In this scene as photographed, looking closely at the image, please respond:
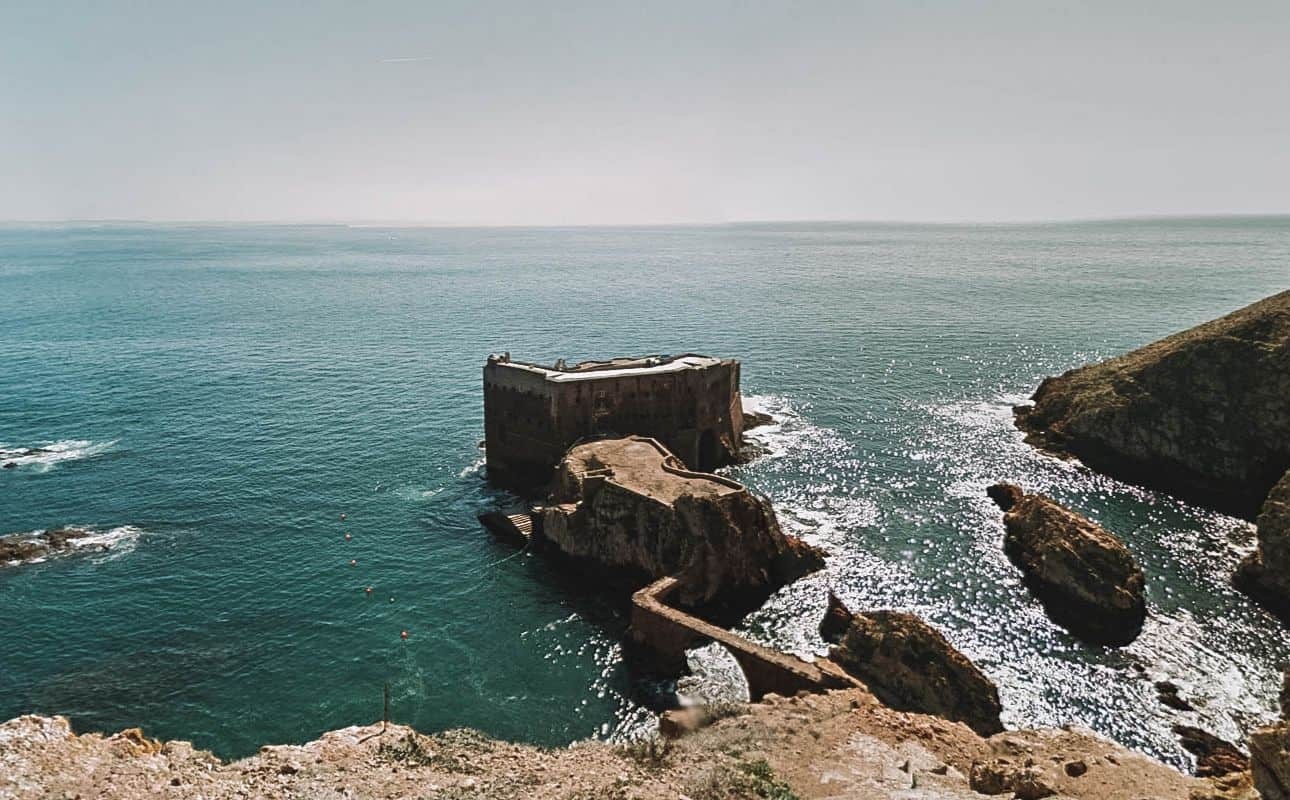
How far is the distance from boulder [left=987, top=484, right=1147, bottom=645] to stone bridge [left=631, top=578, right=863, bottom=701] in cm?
1718

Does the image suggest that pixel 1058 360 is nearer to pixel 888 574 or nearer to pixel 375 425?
pixel 888 574

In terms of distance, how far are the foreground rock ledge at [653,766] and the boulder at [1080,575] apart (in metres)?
12.0

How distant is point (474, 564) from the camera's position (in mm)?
51781

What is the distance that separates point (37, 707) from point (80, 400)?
66.2 meters

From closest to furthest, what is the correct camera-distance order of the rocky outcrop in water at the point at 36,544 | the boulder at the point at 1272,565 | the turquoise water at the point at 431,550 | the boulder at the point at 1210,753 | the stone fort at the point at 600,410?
the boulder at the point at 1210,753, the turquoise water at the point at 431,550, the boulder at the point at 1272,565, the rocky outcrop in water at the point at 36,544, the stone fort at the point at 600,410

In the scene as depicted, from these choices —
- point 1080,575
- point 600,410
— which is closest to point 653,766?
point 1080,575

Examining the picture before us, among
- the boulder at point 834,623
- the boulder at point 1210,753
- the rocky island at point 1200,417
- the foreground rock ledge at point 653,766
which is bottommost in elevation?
the boulder at point 1210,753

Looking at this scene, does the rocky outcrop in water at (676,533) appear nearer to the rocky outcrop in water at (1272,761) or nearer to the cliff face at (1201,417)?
the rocky outcrop in water at (1272,761)

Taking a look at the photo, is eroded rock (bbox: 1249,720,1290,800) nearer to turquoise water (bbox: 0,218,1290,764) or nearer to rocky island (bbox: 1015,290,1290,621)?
turquoise water (bbox: 0,218,1290,764)

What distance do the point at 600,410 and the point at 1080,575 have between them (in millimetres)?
36497

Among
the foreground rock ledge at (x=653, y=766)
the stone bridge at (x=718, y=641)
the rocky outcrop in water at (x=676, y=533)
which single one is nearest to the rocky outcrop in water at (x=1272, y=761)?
the foreground rock ledge at (x=653, y=766)

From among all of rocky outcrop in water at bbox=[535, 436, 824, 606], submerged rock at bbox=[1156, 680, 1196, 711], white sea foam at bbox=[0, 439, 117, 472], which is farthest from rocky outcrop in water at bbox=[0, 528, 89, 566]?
submerged rock at bbox=[1156, 680, 1196, 711]

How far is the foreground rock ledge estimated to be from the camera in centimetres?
2586

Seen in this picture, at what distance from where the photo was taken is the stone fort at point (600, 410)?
63.8m
